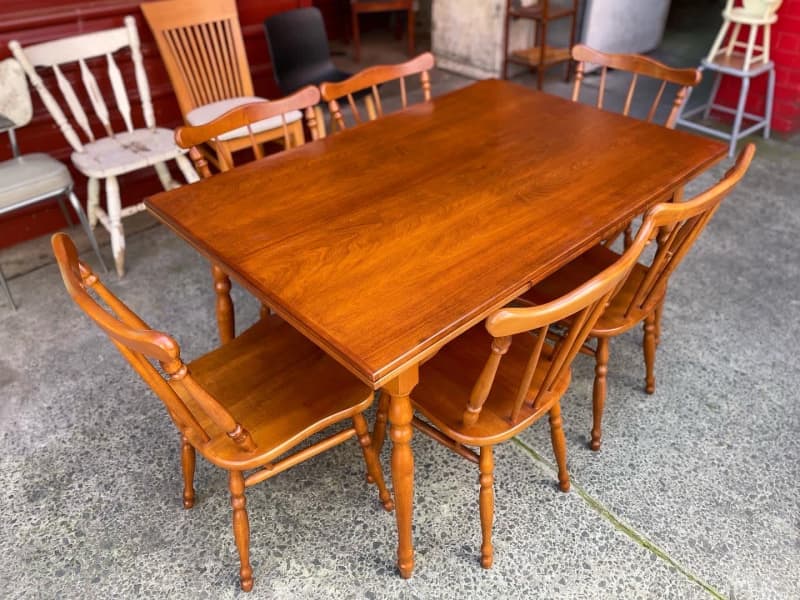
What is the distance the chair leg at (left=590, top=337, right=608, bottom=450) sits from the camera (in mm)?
1762

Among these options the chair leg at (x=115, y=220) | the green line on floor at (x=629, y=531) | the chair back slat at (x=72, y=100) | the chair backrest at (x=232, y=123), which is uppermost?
the chair backrest at (x=232, y=123)

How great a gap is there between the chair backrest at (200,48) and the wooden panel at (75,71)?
20 centimetres

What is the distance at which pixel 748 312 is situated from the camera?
2.39 m

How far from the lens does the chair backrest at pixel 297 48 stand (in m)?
3.18

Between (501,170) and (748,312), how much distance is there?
1.35m

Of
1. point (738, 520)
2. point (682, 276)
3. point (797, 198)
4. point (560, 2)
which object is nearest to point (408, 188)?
point (738, 520)

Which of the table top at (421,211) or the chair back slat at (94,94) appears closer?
the table top at (421,211)

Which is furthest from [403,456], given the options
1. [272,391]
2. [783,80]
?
[783,80]

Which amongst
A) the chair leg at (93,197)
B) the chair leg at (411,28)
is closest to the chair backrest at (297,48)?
the chair leg at (93,197)

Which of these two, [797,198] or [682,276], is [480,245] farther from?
[797,198]

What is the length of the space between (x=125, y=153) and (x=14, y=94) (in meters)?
0.47

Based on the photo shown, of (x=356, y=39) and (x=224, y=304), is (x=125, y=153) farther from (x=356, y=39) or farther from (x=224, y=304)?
(x=356, y=39)

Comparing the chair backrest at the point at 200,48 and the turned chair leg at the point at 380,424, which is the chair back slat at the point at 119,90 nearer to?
the chair backrest at the point at 200,48

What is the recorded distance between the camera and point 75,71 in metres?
2.81
